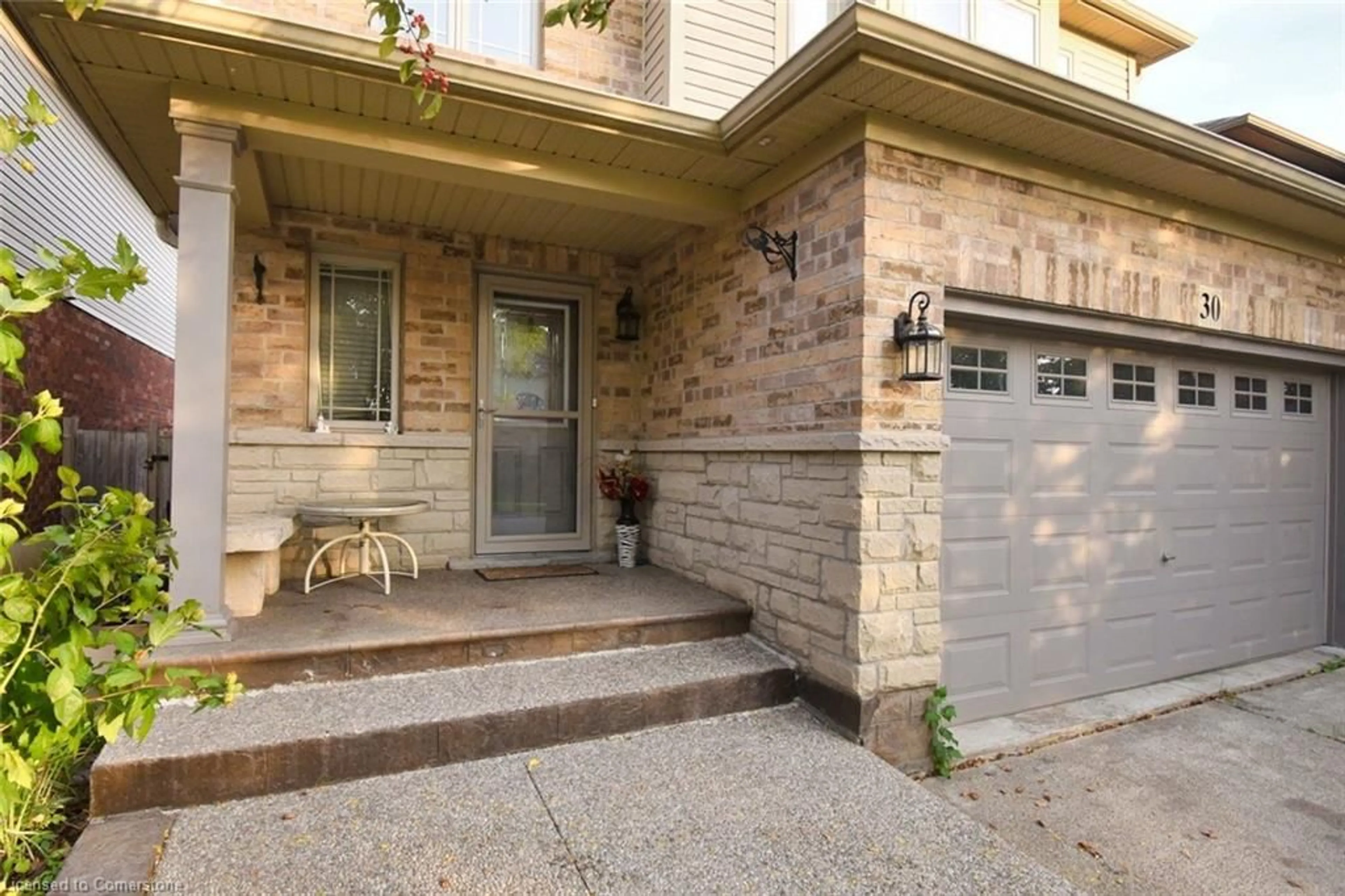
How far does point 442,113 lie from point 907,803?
3410 millimetres

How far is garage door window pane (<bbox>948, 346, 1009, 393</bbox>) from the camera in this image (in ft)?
11.5

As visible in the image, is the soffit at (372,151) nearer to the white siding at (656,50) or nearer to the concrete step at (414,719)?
the white siding at (656,50)

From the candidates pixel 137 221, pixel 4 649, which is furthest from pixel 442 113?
pixel 137 221

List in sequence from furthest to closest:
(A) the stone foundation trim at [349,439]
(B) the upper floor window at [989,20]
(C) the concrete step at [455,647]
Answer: (B) the upper floor window at [989,20], (A) the stone foundation trim at [349,439], (C) the concrete step at [455,647]

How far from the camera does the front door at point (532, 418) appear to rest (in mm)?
4793

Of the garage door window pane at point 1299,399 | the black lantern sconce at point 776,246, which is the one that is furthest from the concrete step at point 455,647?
the garage door window pane at point 1299,399

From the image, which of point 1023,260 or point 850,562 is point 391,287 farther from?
point 1023,260

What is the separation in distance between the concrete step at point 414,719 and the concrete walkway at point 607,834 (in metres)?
0.08

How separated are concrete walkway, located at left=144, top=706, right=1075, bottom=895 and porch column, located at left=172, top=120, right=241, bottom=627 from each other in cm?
104

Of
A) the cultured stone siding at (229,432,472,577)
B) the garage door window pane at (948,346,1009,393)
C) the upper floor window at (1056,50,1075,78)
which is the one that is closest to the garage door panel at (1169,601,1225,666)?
the garage door window pane at (948,346,1009,393)

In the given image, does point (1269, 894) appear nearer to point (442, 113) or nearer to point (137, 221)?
point (442, 113)

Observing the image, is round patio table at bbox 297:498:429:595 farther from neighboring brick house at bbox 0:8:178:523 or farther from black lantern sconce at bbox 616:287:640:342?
neighboring brick house at bbox 0:8:178:523

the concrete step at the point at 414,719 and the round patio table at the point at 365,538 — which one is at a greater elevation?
the round patio table at the point at 365,538

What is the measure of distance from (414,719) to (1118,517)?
154 inches
